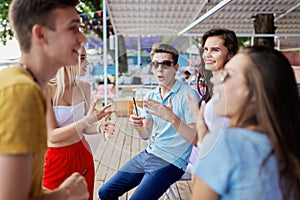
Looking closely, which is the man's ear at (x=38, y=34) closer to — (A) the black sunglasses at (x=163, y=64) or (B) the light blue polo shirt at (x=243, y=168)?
(B) the light blue polo shirt at (x=243, y=168)

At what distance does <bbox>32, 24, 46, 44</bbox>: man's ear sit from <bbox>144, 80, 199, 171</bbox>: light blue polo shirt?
2.12 feet

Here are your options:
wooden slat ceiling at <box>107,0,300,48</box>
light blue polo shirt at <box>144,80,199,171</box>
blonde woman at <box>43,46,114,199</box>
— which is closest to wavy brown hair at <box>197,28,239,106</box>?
light blue polo shirt at <box>144,80,199,171</box>

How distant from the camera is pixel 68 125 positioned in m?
1.70

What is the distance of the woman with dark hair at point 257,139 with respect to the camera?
95cm

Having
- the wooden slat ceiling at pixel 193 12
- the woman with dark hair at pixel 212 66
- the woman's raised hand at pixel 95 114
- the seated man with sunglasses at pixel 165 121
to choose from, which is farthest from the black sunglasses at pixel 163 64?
the wooden slat ceiling at pixel 193 12

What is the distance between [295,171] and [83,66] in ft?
3.51

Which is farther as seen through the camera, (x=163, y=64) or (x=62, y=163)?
(x=62, y=163)

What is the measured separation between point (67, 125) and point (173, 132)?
1.61 feet

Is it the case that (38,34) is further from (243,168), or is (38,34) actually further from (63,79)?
(63,79)

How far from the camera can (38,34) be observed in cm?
92

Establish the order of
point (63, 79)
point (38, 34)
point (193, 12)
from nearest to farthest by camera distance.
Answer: point (38, 34)
point (63, 79)
point (193, 12)

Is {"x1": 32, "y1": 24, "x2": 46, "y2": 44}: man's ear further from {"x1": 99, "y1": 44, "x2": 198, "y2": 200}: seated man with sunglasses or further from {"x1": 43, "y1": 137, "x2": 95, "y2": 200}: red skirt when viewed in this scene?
{"x1": 43, "y1": 137, "x2": 95, "y2": 200}: red skirt

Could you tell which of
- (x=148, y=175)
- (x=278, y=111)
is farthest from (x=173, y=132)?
(x=278, y=111)

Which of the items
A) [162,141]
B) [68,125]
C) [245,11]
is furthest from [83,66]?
[245,11]
